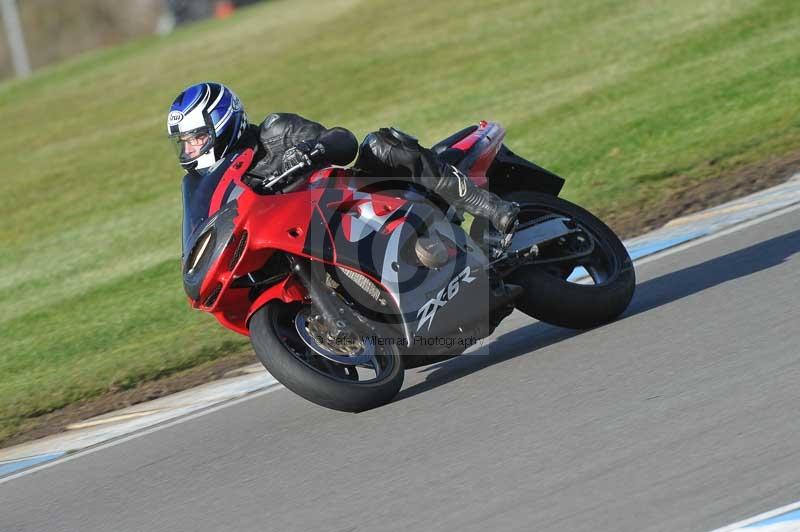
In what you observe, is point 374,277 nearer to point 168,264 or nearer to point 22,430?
point 22,430

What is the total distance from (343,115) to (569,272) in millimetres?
13126

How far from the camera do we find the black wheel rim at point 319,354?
20.0 ft

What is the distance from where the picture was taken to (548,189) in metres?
7.11

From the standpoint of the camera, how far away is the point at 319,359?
6141 mm

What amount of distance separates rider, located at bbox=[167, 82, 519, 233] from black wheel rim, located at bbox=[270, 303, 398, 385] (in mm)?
726

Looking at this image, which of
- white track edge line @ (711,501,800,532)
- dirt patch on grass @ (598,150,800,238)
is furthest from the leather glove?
dirt patch on grass @ (598,150,800,238)

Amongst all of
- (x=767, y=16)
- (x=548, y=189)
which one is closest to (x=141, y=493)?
(x=548, y=189)

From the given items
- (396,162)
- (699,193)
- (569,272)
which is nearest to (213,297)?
(396,162)

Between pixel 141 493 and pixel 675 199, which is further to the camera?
pixel 675 199

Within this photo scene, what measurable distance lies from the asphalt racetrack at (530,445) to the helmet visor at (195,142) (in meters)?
1.44

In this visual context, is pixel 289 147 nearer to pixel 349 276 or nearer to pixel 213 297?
pixel 349 276

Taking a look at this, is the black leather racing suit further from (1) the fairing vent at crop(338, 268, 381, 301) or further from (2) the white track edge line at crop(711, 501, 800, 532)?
(2) the white track edge line at crop(711, 501, 800, 532)

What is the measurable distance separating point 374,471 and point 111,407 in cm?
322

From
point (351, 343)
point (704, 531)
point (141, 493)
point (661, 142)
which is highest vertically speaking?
point (704, 531)
